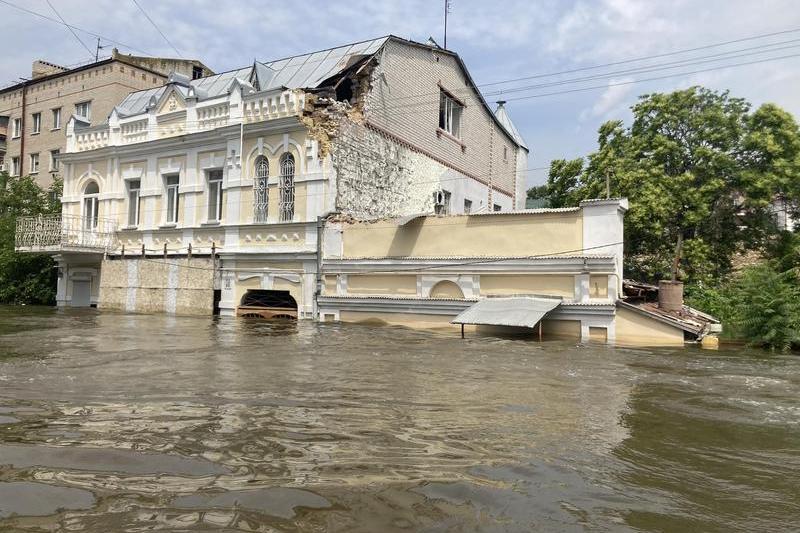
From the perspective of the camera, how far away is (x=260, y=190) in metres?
19.9

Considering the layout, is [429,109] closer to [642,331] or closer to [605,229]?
[605,229]

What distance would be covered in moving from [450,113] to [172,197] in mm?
12238

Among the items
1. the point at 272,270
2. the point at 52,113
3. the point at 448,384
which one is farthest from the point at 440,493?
the point at 52,113

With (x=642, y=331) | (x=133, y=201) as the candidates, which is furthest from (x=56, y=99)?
(x=642, y=331)

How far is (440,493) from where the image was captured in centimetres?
367

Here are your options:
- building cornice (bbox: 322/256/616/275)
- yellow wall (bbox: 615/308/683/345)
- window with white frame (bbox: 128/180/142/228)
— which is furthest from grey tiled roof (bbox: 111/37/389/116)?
yellow wall (bbox: 615/308/683/345)

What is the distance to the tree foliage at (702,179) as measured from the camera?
753 inches

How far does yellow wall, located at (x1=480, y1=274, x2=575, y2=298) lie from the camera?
14.6 metres

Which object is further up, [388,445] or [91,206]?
[91,206]

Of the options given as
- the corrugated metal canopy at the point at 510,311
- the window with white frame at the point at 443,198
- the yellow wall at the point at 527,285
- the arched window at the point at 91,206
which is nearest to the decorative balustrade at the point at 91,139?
the arched window at the point at 91,206

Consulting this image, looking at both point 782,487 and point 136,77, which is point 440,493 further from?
point 136,77

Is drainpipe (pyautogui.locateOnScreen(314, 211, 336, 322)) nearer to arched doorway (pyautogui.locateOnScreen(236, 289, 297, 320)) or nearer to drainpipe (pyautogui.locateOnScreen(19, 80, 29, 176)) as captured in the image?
arched doorway (pyautogui.locateOnScreen(236, 289, 297, 320))

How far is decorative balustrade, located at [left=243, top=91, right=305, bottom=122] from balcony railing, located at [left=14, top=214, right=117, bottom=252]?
8.69 m

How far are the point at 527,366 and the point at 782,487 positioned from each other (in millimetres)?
5548
